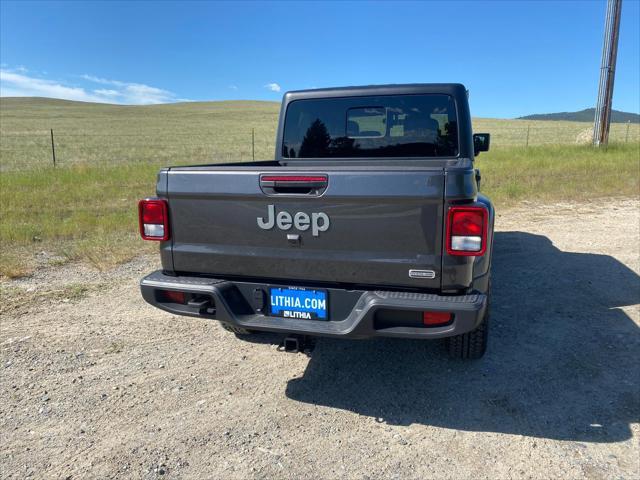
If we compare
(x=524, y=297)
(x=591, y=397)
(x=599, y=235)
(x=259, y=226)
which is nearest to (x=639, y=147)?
(x=599, y=235)

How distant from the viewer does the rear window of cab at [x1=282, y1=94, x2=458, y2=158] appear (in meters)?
3.94

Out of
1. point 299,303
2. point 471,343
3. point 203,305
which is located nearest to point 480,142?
point 471,343

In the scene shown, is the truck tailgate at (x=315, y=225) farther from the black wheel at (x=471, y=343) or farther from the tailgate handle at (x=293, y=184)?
the black wheel at (x=471, y=343)

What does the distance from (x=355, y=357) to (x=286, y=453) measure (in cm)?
115

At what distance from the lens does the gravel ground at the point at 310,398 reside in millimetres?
2445

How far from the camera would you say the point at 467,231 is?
2.43 meters

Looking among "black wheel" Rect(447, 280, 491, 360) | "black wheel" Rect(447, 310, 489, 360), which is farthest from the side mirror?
"black wheel" Rect(447, 310, 489, 360)

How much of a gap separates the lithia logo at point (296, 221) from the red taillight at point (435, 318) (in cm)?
71

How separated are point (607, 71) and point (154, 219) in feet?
65.0

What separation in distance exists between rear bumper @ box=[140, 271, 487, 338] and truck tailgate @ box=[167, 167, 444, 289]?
0.09 m

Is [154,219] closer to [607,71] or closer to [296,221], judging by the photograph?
[296,221]

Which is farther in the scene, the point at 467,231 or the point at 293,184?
the point at 293,184

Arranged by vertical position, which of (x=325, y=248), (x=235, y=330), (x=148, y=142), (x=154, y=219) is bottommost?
(x=235, y=330)

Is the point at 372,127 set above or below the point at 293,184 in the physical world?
above
